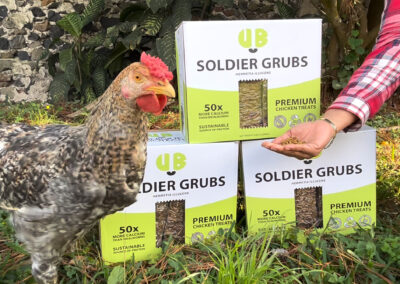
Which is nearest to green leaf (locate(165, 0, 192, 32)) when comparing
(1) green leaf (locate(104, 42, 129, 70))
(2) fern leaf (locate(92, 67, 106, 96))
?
(1) green leaf (locate(104, 42, 129, 70))

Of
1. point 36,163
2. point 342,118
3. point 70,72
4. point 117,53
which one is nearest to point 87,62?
point 70,72

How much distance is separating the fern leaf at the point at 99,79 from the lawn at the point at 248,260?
9.65 feet

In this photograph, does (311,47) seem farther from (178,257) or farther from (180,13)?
(180,13)

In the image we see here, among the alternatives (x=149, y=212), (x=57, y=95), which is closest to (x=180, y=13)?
(x=57, y=95)

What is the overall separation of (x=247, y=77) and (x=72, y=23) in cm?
362

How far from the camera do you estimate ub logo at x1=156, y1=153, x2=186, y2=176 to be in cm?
194

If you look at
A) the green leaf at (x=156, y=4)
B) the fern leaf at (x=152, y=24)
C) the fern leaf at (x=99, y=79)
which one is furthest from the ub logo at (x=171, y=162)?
the fern leaf at (x=99, y=79)

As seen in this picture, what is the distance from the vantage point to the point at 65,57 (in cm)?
483

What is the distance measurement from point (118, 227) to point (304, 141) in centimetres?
102

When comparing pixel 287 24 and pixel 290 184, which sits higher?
pixel 287 24

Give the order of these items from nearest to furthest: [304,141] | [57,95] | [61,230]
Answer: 1. [61,230]
2. [304,141]
3. [57,95]

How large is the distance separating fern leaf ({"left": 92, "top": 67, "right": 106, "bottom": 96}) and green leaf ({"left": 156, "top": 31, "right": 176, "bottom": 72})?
97 centimetres

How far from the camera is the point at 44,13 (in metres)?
5.38

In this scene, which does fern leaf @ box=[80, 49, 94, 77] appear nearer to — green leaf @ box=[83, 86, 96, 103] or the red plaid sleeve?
green leaf @ box=[83, 86, 96, 103]
